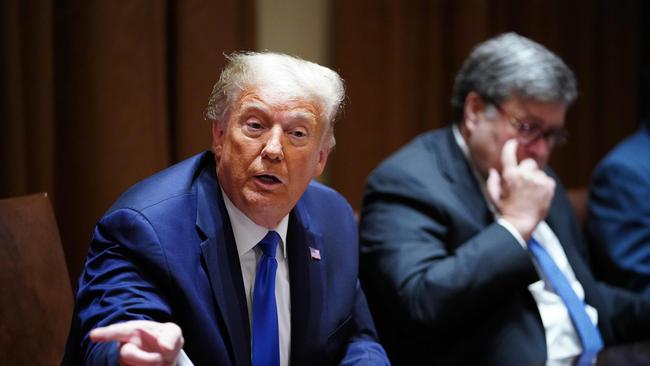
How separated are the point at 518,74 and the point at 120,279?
1.52 meters

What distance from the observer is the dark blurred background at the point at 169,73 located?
2.69 meters

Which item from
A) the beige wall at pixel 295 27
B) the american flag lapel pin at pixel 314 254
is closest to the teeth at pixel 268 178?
the american flag lapel pin at pixel 314 254

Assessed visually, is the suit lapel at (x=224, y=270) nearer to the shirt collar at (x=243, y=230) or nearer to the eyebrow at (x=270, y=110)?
the shirt collar at (x=243, y=230)

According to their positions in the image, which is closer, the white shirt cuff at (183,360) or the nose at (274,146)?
the white shirt cuff at (183,360)

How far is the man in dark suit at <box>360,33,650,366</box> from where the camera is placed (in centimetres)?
254

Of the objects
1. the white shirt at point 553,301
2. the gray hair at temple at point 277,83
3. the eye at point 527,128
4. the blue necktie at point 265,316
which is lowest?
the white shirt at point 553,301

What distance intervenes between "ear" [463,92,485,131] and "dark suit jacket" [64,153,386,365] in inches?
35.3

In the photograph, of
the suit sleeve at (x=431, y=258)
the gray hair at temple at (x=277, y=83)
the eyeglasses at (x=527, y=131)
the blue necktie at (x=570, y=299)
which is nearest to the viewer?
the gray hair at temple at (x=277, y=83)

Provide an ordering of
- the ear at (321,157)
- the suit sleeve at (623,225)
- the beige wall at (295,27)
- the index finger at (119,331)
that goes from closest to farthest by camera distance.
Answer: the index finger at (119,331)
the ear at (321,157)
the suit sleeve at (623,225)
the beige wall at (295,27)

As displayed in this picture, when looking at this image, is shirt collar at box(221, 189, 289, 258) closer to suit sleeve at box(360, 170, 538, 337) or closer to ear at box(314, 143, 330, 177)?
ear at box(314, 143, 330, 177)

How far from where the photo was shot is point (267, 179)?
6.30ft

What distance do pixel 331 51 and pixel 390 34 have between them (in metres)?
0.27

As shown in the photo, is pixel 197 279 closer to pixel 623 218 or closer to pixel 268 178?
pixel 268 178

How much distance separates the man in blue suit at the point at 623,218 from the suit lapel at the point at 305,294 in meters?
Result: 1.47
